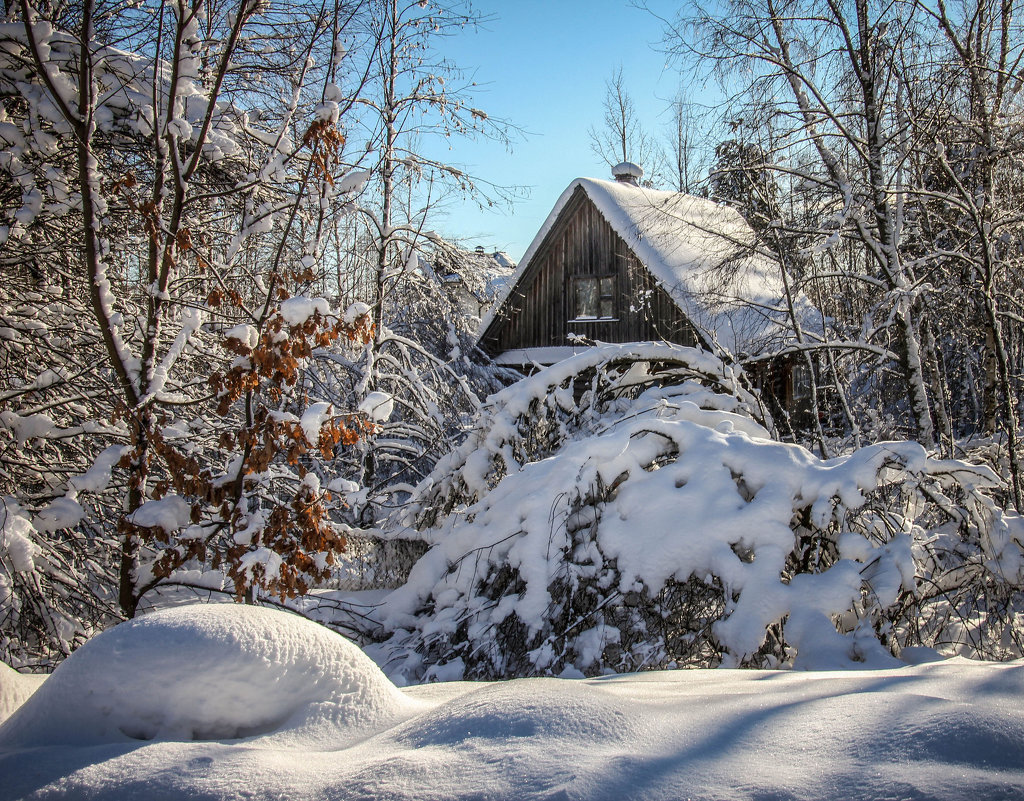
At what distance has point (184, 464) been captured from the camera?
3637 millimetres

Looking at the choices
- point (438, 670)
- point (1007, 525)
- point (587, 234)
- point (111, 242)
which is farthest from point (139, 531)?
point (587, 234)

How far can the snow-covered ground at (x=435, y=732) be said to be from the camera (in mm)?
1357

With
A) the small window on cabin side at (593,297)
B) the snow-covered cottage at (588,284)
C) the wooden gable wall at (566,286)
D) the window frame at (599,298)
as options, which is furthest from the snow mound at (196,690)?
the small window on cabin side at (593,297)

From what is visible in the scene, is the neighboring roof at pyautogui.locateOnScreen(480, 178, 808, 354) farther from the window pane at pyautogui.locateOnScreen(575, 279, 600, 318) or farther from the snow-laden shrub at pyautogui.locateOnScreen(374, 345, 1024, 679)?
the snow-laden shrub at pyautogui.locateOnScreen(374, 345, 1024, 679)

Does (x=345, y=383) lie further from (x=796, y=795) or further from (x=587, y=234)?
(x=796, y=795)

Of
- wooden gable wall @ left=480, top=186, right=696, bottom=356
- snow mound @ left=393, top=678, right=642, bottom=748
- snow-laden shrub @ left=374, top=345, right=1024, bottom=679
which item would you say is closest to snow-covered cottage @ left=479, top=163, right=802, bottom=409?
wooden gable wall @ left=480, top=186, right=696, bottom=356

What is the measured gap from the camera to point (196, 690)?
6.01 feet

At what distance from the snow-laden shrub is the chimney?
48.6 feet

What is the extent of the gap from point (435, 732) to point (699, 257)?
930 centimetres

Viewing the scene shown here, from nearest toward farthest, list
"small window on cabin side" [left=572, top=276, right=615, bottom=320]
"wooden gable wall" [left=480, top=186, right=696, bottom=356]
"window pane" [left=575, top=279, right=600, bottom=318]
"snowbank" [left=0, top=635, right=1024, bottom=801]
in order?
"snowbank" [left=0, top=635, right=1024, bottom=801], "wooden gable wall" [left=480, top=186, right=696, bottom=356], "small window on cabin side" [left=572, top=276, right=615, bottom=320], "window pane" [left=575, top=279, right=600, bottom=318]

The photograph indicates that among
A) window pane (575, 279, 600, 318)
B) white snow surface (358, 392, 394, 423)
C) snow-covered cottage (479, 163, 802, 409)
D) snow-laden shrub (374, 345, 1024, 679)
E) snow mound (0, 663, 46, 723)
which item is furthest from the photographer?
window pane (575, 279, 600, 318)

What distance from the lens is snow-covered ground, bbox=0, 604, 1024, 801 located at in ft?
4.45

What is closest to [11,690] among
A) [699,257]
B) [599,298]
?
[699,257]

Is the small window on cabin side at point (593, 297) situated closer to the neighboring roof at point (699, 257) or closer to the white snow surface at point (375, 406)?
the neighboring roof at point (699, 257)
